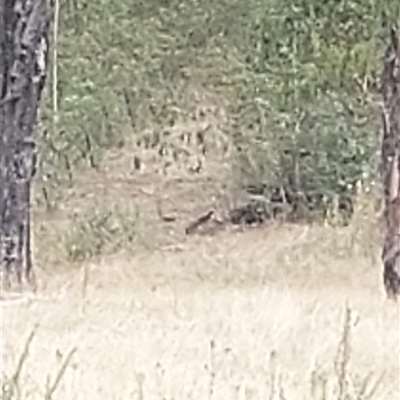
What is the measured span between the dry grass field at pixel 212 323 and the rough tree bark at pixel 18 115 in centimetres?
32

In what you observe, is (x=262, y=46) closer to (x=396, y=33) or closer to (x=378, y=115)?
(x=378, y=115)

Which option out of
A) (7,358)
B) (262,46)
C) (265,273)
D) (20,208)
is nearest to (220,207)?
(262,46)

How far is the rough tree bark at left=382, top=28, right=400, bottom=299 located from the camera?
8750mm

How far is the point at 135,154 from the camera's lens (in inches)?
607

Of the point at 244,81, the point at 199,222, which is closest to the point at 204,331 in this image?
the point at 244,81

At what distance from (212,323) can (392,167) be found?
2.53 metres

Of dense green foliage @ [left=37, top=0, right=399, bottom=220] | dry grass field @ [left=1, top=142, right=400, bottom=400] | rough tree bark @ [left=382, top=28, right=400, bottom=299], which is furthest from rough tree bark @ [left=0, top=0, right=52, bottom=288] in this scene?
dense green foliage @ [left=37, top=0, right=399, bottom=220]

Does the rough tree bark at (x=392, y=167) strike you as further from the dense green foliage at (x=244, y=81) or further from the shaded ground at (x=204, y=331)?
the dense green foliage at (x=244, y=81)

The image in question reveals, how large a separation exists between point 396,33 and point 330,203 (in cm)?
501

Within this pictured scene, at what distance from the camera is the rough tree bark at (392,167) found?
8.75 meters

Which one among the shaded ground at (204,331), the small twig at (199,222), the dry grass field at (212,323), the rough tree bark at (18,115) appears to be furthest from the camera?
the small twig at (199,222)

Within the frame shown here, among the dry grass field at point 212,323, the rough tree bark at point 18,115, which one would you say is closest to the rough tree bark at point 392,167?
the dry grass field at point 212,323

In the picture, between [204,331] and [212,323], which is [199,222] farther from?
[204,331]

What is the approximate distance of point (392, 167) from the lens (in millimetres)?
8820
